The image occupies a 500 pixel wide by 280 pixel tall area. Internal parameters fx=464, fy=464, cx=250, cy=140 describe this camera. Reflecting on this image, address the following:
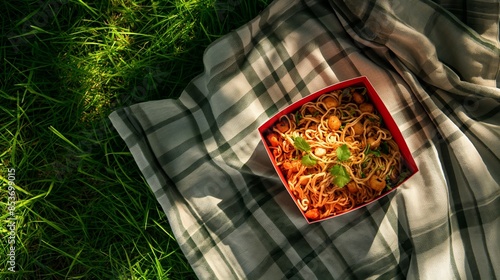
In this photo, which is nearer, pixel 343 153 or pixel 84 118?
pixel 343 153

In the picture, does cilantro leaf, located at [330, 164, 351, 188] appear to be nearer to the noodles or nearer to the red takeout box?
the noodles

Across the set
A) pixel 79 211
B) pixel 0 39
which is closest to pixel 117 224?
pixel 79 211

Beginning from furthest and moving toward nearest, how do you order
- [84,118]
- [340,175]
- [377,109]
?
[84,118], [377,109], [340,175]

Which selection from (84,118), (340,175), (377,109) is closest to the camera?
(340,175)

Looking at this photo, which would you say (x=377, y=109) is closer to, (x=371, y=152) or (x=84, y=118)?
(x=371, y=152)

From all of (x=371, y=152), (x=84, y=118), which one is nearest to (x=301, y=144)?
(x=371, y=152)

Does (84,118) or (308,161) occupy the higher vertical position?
(84,118)

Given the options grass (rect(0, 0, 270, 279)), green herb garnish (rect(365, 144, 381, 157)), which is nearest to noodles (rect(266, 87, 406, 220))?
green herb garnish (rect(365, 144, 381, 157))
